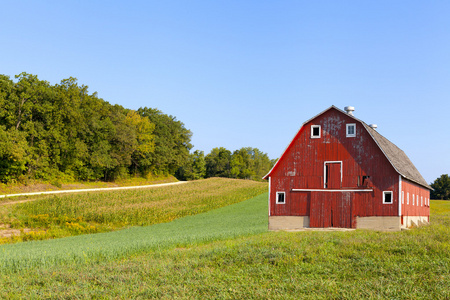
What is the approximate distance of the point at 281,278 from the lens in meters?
9.71

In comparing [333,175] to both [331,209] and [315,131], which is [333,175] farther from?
[315,131]

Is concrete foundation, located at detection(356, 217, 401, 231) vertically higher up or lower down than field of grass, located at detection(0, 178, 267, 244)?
higher up

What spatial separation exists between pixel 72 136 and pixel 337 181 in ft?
146

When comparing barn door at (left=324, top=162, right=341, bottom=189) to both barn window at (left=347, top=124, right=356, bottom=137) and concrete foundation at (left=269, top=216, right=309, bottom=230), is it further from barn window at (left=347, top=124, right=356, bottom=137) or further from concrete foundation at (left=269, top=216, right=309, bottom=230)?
concrete foundation at (left=269, top=216, right=309, bottom=230)

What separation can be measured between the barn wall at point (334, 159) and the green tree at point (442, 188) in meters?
63.9

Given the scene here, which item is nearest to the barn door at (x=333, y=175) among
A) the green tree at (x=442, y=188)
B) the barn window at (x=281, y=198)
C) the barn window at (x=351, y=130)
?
the barn window at (x=351, y=130)

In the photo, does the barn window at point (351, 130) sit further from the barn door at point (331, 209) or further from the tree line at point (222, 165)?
the tree line at point (222, 165)

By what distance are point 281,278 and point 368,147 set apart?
1811 cm

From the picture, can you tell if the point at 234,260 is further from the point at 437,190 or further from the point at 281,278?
the point at 437,190

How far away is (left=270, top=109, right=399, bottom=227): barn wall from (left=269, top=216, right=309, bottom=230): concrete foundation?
0.89ft

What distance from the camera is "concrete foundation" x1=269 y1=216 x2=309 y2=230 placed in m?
26.2

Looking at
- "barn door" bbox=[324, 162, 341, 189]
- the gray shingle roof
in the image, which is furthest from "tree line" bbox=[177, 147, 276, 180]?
"barn door" bbox=[324, 162, 341, 189]

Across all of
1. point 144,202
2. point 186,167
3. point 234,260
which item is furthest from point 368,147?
point 186,167

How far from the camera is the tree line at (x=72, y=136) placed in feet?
163
